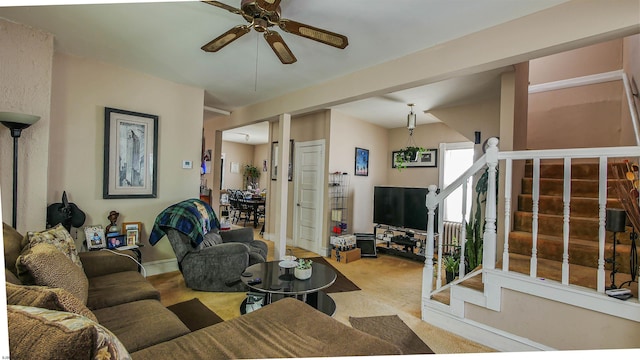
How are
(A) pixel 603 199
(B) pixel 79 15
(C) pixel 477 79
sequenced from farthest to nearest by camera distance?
(C) pixel 477 79 → (B) pixel 79 15 → (A) pixel 603 199

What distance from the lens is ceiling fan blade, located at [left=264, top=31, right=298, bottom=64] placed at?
200cm

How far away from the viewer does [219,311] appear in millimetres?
2578

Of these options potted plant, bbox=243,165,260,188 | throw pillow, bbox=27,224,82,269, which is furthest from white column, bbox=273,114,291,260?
potted plant, bbox=243,165,260,188

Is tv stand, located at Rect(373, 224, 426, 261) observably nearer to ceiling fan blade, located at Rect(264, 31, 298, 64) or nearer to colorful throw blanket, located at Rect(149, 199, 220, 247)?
colorful throw blanket, located at Rect(149, 199, 220, 247)

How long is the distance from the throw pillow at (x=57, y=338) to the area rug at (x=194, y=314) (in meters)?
1.68

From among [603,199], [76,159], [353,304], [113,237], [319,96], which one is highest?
[319,96]

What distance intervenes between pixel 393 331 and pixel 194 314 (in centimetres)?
173

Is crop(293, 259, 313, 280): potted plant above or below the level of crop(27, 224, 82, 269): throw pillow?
below

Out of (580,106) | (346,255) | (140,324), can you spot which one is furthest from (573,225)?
(140,324)

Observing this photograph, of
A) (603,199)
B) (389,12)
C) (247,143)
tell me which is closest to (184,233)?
(389,12)

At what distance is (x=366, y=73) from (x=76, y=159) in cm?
325

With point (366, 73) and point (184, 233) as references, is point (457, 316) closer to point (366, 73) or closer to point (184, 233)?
point (366, 73)

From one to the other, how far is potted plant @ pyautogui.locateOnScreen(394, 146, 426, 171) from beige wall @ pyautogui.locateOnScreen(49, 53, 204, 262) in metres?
3.49

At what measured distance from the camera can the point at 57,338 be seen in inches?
28.1
